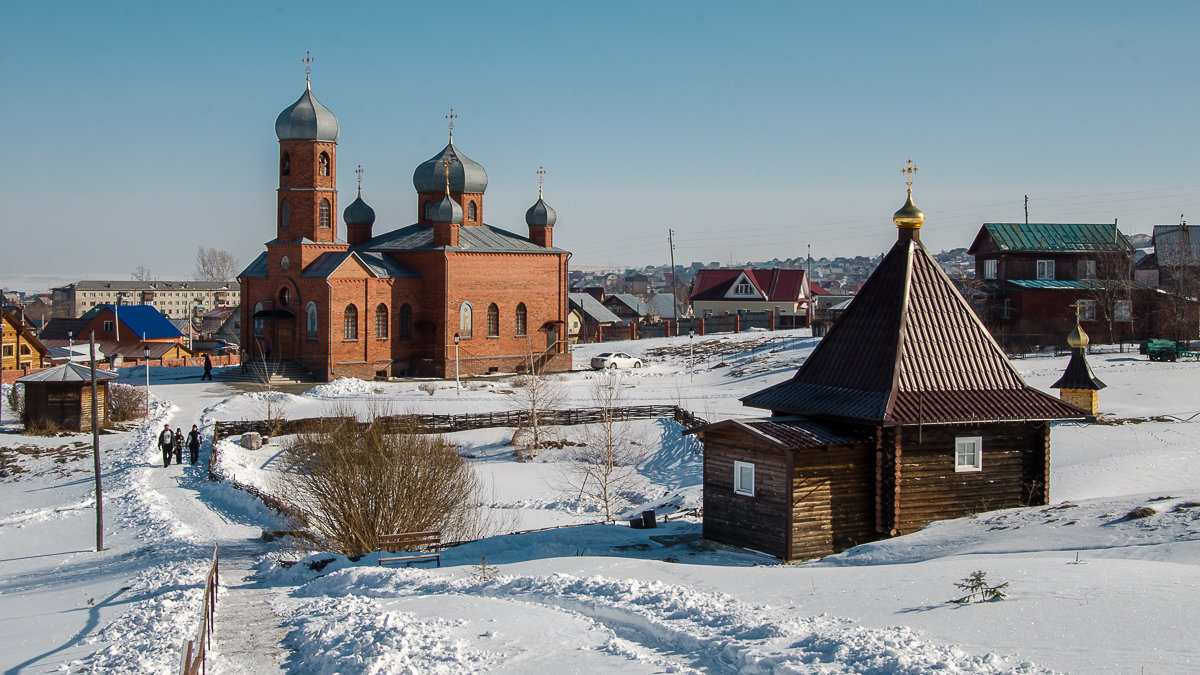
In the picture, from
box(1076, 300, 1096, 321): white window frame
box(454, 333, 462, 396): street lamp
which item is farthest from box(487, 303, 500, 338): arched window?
box(1076, 300, 1096, 321): white window frame

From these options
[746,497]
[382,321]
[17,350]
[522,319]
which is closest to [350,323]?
[382,321]

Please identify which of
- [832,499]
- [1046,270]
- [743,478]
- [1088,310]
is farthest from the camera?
[1046,270]

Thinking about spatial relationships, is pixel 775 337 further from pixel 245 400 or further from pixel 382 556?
pixel 382 556

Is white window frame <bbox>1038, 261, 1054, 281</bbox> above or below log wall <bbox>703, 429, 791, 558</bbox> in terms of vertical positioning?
above

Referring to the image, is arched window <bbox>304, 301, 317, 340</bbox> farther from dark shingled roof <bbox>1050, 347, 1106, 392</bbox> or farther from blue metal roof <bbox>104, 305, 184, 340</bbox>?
dark shingled roof <bbox>1050, 347, 1106, 392</bbox>

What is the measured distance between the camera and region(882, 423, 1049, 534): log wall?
18.1 m

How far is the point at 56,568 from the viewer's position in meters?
21.3

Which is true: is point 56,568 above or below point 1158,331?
below

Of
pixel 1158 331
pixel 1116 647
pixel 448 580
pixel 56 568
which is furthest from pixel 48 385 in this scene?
pixel 1158 331

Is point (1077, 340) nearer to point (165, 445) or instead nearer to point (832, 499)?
point (832, 499)

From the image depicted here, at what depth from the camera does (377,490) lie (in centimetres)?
2005

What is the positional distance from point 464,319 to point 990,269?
24.3m

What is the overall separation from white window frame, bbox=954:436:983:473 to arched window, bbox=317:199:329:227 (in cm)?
3161

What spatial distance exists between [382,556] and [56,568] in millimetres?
7691
